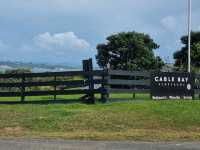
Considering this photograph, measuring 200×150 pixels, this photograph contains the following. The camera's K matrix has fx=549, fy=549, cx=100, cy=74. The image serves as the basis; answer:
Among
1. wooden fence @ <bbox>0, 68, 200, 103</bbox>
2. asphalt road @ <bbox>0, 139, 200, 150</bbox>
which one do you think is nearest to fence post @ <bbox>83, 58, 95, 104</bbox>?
wooden fence @ <bbox>0, 68, 200, 103</bbox>

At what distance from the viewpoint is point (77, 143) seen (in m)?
13.9

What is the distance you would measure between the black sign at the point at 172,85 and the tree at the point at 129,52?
5266cm

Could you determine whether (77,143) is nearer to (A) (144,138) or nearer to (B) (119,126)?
(A) (144,138)

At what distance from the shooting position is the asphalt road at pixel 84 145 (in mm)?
12948

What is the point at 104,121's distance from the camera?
17750 millimetres

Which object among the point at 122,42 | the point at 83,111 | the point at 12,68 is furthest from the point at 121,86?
the point at 122,42

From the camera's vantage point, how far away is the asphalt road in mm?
12948

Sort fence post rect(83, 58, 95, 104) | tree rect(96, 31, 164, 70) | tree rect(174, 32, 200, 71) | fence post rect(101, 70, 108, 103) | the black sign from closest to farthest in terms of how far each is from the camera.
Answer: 1. fence post rect(101, 70, 108, 103)
2. fence post rect(83, 58, 95, 104)
3. the black sign
4. tree rect(174, 32, 200, 71)
5. tree rect(96, 31, 164, 70)

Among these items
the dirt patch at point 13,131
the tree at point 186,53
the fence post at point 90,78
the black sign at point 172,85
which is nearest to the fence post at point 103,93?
the fence post at point 90,78

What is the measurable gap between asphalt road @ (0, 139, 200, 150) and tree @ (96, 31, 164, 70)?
63.7 meters

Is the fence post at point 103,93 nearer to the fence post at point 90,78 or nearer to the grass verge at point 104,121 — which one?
the fence post at point 90,78

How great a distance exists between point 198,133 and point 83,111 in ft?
14.5

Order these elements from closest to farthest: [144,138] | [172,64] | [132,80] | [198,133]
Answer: [144,138] → [198,133] → [132,80] → [172,64]

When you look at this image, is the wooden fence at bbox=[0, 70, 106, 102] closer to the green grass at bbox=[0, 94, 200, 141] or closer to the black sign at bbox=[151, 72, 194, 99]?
the green grass at bbox=[0, 94, 200, 141]
